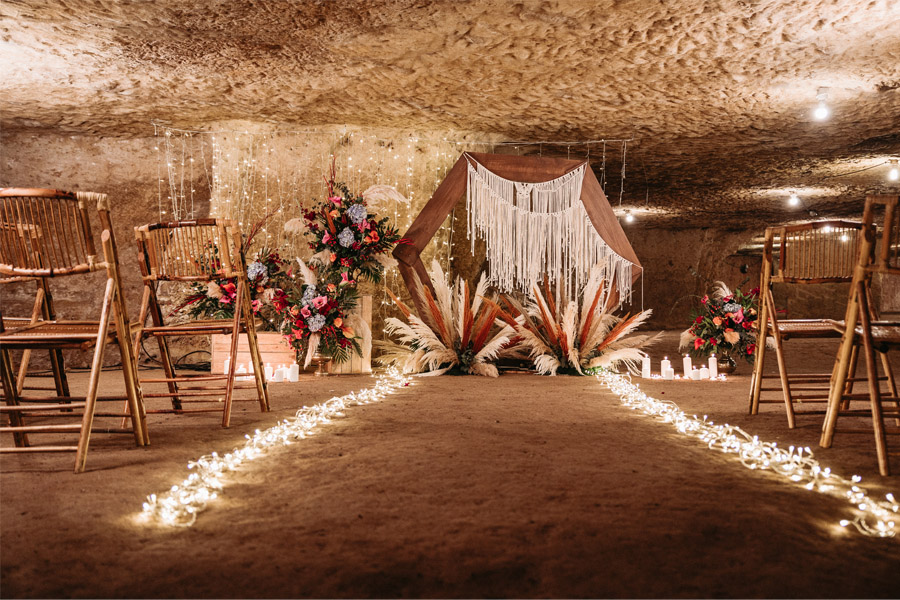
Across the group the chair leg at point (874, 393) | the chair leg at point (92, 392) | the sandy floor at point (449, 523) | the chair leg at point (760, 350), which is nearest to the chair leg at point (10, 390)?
the sandy floor at point (449, 523)

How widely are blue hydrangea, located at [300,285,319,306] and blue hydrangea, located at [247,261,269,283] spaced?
1.33 ft

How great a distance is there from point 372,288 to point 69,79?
2.91 m

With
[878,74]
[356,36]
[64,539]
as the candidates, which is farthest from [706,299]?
[64,539]

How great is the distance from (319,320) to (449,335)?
1.04m

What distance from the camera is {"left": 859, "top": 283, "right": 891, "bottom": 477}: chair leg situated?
200 centimetres

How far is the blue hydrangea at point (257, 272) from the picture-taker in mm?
5047

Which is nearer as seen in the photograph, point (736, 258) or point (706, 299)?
point (706, 299)

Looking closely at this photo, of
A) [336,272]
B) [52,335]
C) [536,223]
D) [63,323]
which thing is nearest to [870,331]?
[52,335]

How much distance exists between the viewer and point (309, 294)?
195 inches

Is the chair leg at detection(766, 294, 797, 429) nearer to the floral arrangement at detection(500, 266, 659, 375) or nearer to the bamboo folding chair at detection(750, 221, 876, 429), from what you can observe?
the bamboo folding chair at detection(750, 221, 876, 429)

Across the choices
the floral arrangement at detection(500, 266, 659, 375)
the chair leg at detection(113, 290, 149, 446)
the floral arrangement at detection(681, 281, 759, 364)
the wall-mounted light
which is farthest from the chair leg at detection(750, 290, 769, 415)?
the wall-mounted light

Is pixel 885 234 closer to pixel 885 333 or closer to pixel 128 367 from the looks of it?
pixel 885 333

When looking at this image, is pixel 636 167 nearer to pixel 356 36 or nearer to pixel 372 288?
pixel 372 288

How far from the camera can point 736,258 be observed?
44.9ft
